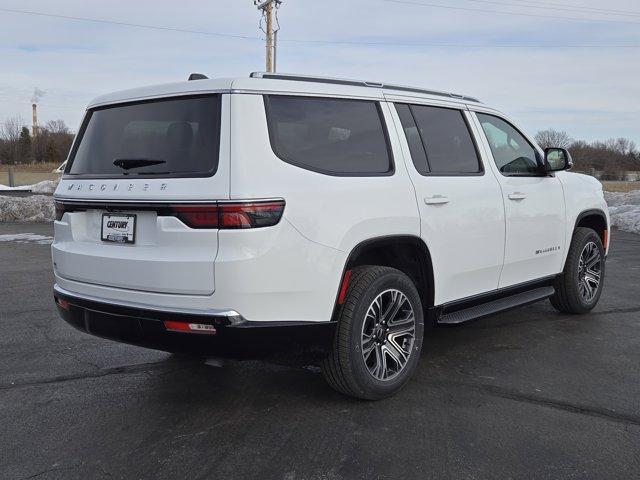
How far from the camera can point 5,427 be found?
3.54m

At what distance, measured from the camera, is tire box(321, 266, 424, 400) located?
11.8 ft

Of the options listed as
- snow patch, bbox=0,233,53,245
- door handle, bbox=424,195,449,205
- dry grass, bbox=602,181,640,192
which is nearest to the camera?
door handle, bbox=424,195,449,205

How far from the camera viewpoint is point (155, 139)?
3510mm

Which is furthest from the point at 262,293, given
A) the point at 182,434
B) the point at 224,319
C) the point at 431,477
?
the point at 431,477

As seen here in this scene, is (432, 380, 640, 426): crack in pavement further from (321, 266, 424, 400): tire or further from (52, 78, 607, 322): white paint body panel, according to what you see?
(52, 78, 607, 322): white paint body panel

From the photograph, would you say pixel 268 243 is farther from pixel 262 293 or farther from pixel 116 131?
pixel 116 131

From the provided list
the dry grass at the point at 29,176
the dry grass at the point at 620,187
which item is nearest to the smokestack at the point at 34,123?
the dry grass at the point at 29,176

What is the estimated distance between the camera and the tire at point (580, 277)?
5816 millimetres

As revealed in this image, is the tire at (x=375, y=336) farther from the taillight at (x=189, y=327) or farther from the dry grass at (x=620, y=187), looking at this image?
the dry grass at (x=620, y=187)

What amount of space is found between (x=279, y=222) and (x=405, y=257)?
123cm

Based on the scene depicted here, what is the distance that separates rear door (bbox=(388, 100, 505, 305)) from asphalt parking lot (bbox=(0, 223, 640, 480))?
2.36ft

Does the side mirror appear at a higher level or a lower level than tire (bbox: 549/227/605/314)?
higher

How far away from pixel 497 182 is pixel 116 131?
2.89 meters

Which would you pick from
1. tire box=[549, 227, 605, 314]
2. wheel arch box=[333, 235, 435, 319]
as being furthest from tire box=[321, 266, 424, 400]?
tire box=[549, 227, 605, 314]
